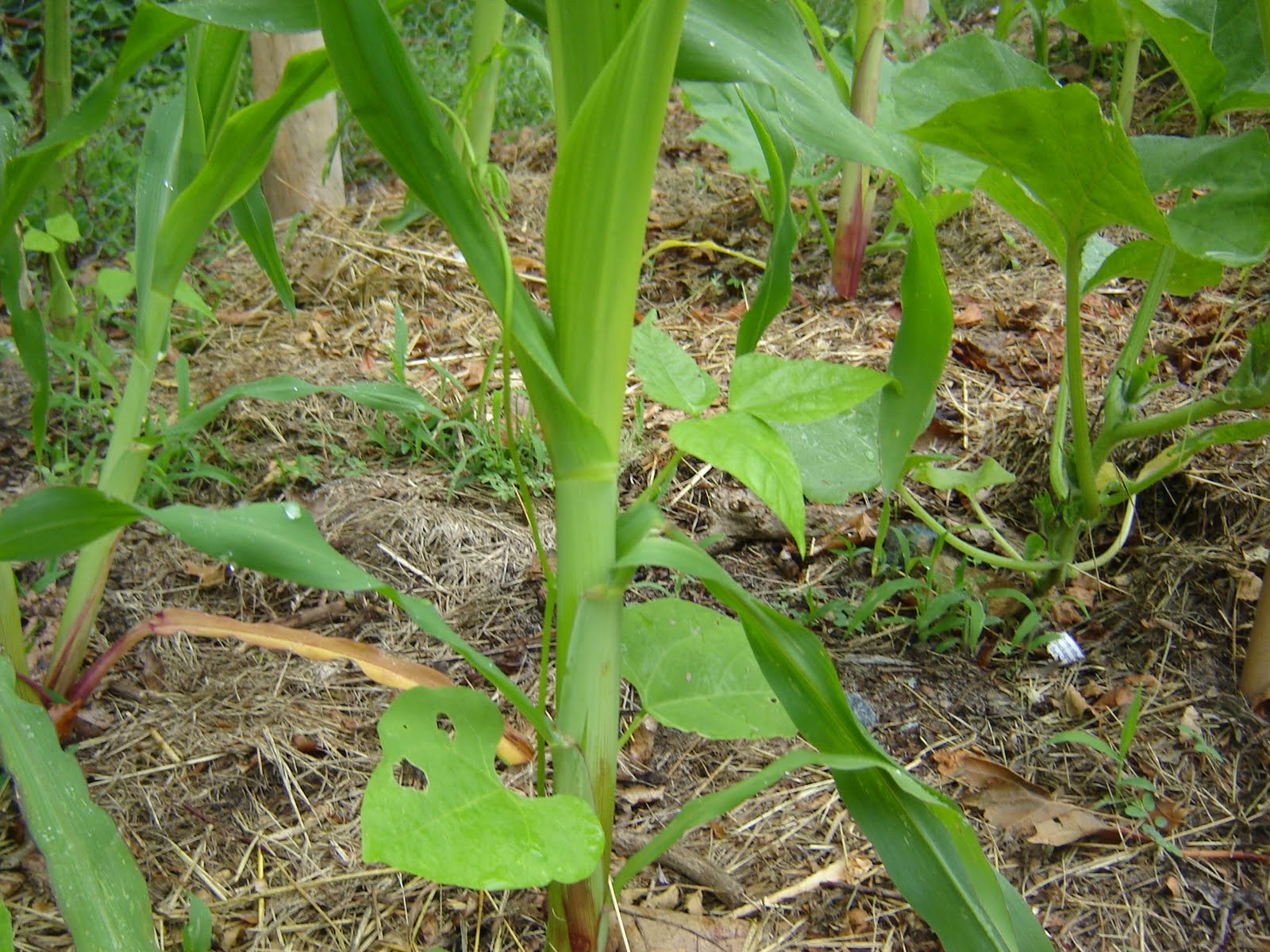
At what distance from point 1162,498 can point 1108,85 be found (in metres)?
1.79

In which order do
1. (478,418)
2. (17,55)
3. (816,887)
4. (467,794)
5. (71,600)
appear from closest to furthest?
(467,794) < (816,887) < (71,600) < (478,418) < (17,55)

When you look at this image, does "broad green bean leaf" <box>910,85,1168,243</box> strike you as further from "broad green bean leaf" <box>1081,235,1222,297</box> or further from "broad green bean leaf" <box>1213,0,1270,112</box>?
"broad green bean leaf" <box>1213,0,1270,112</box>

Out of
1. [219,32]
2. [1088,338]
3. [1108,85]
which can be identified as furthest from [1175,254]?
[1108,85]

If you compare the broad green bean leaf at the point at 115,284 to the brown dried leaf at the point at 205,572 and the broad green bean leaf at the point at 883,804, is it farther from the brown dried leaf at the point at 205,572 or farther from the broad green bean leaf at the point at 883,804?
the broad green bean leaf at the point at 883,804

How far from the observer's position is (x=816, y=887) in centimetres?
105

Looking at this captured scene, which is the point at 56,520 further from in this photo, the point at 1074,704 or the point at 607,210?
the point at 1074,704

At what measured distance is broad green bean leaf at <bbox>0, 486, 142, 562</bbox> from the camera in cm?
87

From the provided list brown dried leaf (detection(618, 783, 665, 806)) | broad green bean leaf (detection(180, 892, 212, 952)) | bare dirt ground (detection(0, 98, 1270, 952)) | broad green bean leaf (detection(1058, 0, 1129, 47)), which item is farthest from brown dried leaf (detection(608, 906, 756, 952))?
broad green bean leaf (detection(1058, 0, 1129, 47))

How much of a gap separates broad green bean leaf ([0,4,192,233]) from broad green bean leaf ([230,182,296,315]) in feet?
0.73

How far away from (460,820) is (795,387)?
452 mm

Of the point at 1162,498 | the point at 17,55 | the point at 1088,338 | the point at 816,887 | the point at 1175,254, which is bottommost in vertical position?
the point at 816,887

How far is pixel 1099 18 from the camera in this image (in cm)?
148

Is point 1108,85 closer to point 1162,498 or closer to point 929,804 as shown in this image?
point 1162,498

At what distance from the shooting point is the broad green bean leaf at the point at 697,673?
0.96m
